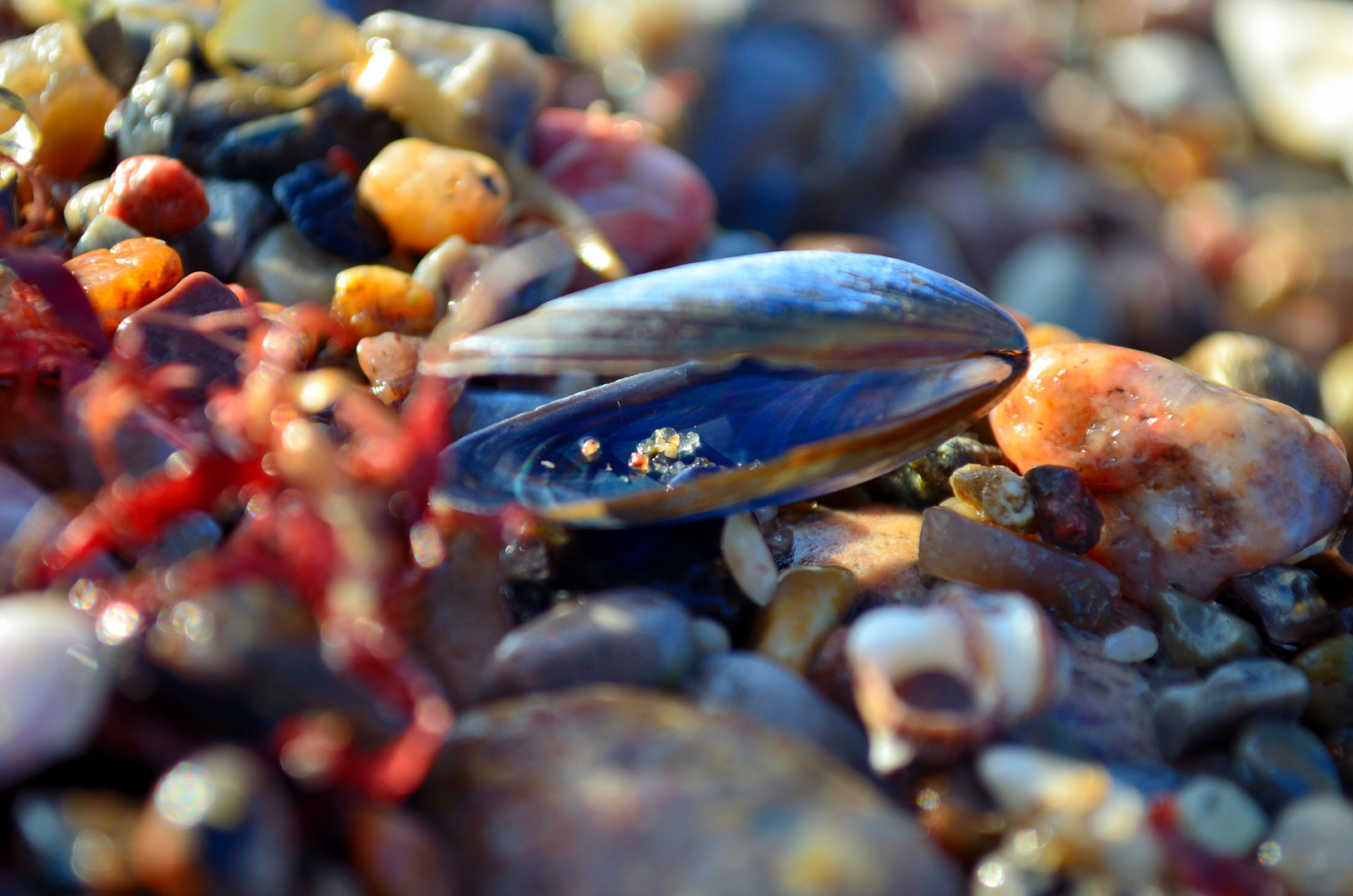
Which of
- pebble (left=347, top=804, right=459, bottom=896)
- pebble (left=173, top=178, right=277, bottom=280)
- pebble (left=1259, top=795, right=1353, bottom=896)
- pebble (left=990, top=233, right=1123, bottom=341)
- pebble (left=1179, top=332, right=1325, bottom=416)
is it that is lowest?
pebble (left=990, top=233, right=1123, bottom=341)

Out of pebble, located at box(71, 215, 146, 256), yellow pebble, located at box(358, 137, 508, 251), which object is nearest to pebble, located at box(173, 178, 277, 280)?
pebble, located at box(71, 215, 146, 256)

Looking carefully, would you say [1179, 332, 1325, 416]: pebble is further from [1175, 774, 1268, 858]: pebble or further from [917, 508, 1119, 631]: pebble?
[1175, 774, 1268, 858]: pebble

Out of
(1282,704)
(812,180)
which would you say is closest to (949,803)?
(1282,704)

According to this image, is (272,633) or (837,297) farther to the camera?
(837,297)

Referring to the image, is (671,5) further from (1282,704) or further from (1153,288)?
(1282,704)

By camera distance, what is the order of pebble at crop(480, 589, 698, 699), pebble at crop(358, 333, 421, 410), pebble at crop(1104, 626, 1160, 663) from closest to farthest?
pebble at crop(480, 589, 698, 699) → pebble at crop(1104, 626, 1160, 663) → pebble at crop(358, 333, 421, 410)

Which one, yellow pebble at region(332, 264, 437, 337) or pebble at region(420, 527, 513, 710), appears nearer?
pebble at region(420, 527, 513, 710)
